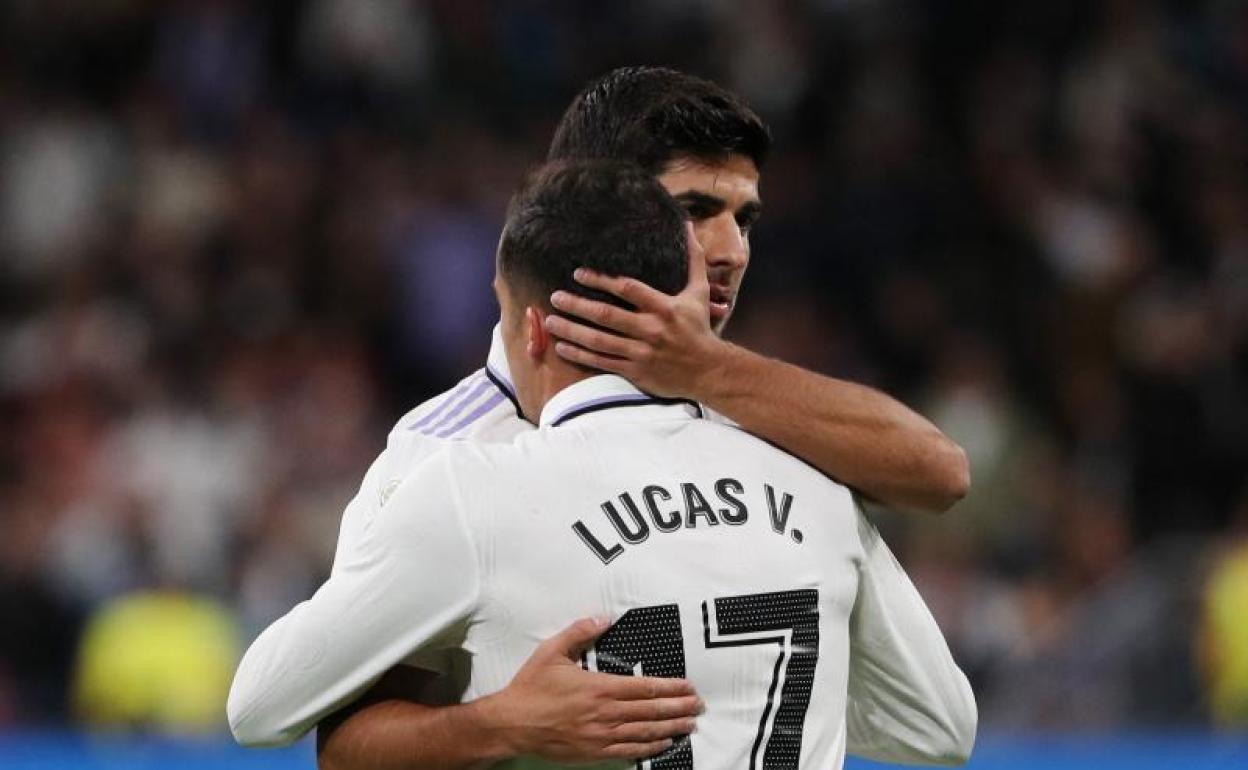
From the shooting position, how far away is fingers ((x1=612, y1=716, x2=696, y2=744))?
2.55 meters

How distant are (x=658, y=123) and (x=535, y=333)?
0.77 metres

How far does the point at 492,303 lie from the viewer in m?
9.45

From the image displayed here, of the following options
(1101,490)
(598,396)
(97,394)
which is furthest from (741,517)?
(97,394)

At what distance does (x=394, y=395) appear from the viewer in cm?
949

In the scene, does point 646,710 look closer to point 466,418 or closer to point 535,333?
point 535,333

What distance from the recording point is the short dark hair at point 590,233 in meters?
2.68

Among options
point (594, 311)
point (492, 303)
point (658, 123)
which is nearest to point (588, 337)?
point (594, 311)

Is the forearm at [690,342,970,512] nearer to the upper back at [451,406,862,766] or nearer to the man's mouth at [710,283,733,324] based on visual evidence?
the upper back at [451,406,862,766]

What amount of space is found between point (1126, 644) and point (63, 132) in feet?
18.0

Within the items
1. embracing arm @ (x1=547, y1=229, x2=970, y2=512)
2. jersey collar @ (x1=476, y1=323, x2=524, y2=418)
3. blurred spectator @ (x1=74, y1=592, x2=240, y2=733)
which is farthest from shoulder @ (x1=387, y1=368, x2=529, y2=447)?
blurred spectator @ (x1=74, y1=592, x2=240, y2=733)

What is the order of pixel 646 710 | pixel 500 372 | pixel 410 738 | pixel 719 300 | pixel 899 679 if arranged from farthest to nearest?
1. pixel 719 300
2. pixel 500 372
3. pixel 899 679
4. pixel 410 738
5. pixel 646 710

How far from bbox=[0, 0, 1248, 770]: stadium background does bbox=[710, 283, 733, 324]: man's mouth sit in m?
4.14

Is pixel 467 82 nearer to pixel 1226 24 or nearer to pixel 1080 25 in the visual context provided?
pixel 1080 25

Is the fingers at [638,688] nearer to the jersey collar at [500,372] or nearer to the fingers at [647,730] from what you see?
the fingers at [647,730]
